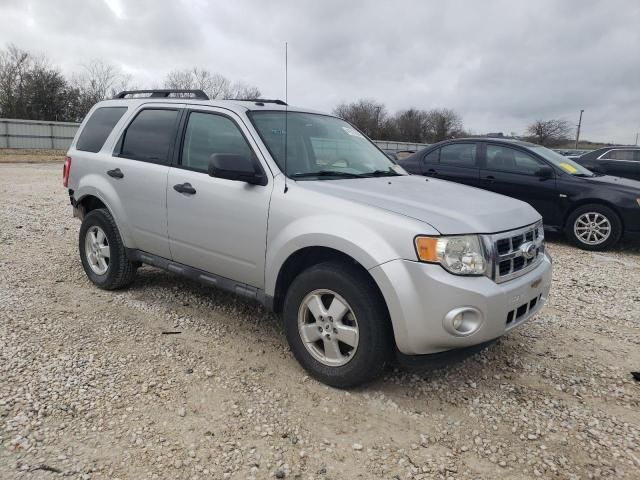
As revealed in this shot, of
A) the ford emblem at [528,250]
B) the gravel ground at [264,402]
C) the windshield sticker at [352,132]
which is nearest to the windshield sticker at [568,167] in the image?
the gravel ground at [264,402]

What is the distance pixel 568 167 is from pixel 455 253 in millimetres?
6024

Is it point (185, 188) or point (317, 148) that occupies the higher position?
point (317, 148)

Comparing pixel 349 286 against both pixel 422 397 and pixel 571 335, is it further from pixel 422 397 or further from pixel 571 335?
pixel 571 335

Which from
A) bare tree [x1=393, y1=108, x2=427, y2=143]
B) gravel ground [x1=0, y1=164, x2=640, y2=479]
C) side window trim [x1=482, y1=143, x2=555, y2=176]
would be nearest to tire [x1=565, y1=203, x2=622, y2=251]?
A: side window trim [x1=482, y1=143, x2=555, y2=176]

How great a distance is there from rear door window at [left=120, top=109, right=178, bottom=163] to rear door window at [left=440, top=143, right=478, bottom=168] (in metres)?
5.46

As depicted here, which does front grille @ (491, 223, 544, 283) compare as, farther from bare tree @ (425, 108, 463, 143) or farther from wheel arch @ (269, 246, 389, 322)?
bare tree @ (425, 108, 463, 143)

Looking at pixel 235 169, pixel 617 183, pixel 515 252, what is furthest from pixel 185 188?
pixel 617 183

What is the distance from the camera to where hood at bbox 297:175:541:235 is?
112 inches

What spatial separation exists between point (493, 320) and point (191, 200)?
235cm

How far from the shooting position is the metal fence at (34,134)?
2986cm

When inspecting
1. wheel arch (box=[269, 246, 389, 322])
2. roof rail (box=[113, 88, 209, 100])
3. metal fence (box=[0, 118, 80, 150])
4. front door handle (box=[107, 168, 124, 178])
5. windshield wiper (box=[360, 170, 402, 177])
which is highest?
metal fence (box=[0, 118, 80, 150])

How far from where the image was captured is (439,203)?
3117mm

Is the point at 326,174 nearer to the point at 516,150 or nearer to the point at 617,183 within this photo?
the point at 516,150

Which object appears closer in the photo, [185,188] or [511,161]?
[185,188]
